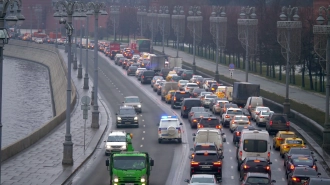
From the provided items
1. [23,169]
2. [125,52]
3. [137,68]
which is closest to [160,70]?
[137,68]

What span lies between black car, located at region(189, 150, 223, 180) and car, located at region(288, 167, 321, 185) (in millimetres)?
3181

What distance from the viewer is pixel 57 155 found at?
40156 millimetres

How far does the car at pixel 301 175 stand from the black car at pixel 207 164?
3.18 m

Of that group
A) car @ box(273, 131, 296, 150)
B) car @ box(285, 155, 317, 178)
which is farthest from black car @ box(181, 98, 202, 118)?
car @ box(285, 155, 317, 178)

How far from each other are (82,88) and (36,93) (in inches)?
1074

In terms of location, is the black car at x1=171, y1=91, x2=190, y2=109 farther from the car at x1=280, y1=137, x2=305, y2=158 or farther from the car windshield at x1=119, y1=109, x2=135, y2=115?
the car at x1=280, y1=137, x2=305, y2=158

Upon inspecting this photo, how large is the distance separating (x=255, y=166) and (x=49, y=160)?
37.4ft

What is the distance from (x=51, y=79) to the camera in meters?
114

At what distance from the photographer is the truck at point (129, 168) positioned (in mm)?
29125

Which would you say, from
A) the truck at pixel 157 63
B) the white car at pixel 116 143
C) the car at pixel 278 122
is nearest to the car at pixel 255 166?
the white car at pixel 116 143

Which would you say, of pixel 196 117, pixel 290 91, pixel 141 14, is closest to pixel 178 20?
pixel 141 14

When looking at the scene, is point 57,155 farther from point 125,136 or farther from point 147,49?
point 147,49

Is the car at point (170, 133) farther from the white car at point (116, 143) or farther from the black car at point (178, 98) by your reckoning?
the black car at point (178, 98)

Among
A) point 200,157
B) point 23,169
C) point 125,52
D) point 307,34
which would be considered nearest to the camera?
point 200,157
